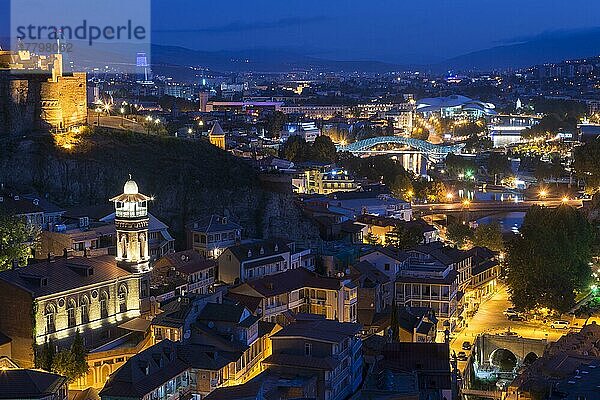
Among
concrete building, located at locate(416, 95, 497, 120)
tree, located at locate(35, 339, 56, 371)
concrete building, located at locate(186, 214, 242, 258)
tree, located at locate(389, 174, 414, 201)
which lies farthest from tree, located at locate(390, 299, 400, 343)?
concrete building, located at locate(416, 95, 497, 120)

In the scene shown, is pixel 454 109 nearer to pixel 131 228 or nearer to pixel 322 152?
pixel 322 152

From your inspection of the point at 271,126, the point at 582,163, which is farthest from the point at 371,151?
the point at 582,163

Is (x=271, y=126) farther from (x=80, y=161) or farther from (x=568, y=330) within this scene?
(x=568, y=330)

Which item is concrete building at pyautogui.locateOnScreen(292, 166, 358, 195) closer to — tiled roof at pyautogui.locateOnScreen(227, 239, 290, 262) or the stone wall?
the stone wall

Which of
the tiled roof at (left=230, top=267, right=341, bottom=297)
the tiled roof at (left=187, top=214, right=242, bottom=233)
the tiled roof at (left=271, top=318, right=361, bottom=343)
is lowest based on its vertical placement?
the tiled roof at (left=230, top=267, right=341, bottom=297)

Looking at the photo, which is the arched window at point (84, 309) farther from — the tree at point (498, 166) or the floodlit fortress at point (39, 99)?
the tree at point (498, 166)

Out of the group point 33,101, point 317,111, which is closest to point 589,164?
point 33,101

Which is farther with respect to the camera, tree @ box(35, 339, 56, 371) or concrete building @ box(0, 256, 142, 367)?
concrete building @ box(0, 256, 142, 367)
